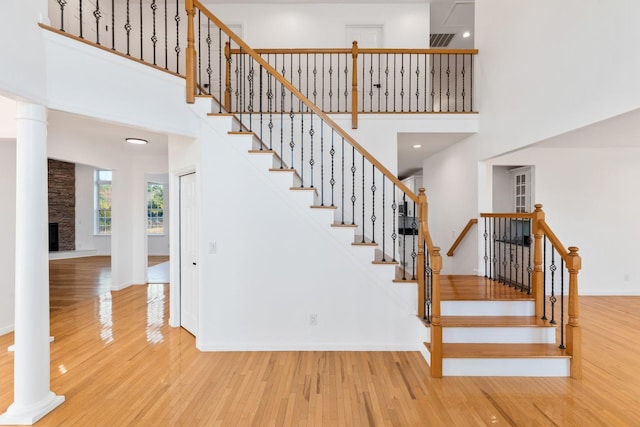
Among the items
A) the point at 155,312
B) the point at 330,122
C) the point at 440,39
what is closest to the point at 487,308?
the point at 330,122

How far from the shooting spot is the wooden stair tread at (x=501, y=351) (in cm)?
303

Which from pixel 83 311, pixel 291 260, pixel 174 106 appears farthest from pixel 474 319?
pixel 83 311

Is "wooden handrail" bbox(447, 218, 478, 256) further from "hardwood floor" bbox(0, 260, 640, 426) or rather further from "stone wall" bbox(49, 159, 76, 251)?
"stone wall" bbox(49, 159, 76, 251)

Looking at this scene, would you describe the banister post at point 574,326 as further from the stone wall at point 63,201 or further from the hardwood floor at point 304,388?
the stone wall at point 63,201

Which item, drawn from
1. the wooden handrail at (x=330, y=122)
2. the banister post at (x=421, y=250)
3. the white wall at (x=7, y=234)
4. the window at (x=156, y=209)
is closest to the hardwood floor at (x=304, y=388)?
the white wall at (x=7, y=234)

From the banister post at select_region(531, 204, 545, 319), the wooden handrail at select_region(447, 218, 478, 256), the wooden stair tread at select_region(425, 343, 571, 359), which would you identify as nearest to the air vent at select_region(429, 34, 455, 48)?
the wooden handrail at select_region(447, 218, 478, 256)

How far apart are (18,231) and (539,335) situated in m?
4.97

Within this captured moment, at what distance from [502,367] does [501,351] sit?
147 millimetres

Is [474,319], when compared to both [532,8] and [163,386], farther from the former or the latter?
[532,8]

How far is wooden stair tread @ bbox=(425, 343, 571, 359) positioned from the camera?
303 cm

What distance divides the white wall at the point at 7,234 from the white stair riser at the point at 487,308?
5.68m

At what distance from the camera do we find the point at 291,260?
3637 millimetres

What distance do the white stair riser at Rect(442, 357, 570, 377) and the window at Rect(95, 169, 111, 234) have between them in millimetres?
12682

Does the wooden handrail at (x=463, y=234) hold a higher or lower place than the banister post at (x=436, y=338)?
higher
